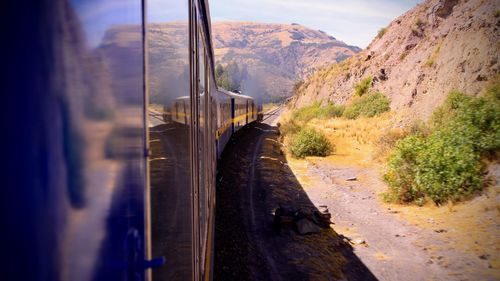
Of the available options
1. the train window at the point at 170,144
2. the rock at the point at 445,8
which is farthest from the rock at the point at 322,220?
the rock at the point at 445,8

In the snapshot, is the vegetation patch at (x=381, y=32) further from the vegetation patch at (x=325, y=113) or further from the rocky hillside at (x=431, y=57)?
the vegetation patch at (x=325, y=113)

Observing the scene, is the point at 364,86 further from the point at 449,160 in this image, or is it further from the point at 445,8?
the point at 449,160

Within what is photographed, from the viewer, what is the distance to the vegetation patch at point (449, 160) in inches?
404

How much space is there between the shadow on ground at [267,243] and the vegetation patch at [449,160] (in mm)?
2765

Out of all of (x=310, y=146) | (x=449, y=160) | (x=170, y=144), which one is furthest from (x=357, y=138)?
(x=170, y=144)

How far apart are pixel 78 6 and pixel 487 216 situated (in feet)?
33.5

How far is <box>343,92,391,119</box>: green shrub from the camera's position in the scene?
2948 centimetres

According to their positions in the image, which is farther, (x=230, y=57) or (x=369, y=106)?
(x=230, y=57)

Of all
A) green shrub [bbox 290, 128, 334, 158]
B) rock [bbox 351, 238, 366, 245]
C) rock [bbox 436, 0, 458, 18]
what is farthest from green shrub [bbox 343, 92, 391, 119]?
rock [bbox 351, 238, 366, 245]

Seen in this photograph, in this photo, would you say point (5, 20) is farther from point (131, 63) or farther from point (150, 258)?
point (150, 258)

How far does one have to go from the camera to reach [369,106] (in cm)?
3073

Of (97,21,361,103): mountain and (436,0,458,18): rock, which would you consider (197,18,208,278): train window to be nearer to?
(97,21,361,103): mountain

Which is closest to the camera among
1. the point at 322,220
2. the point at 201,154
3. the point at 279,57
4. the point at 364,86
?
the point at 201,154

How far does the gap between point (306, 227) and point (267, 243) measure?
126 centimetres
